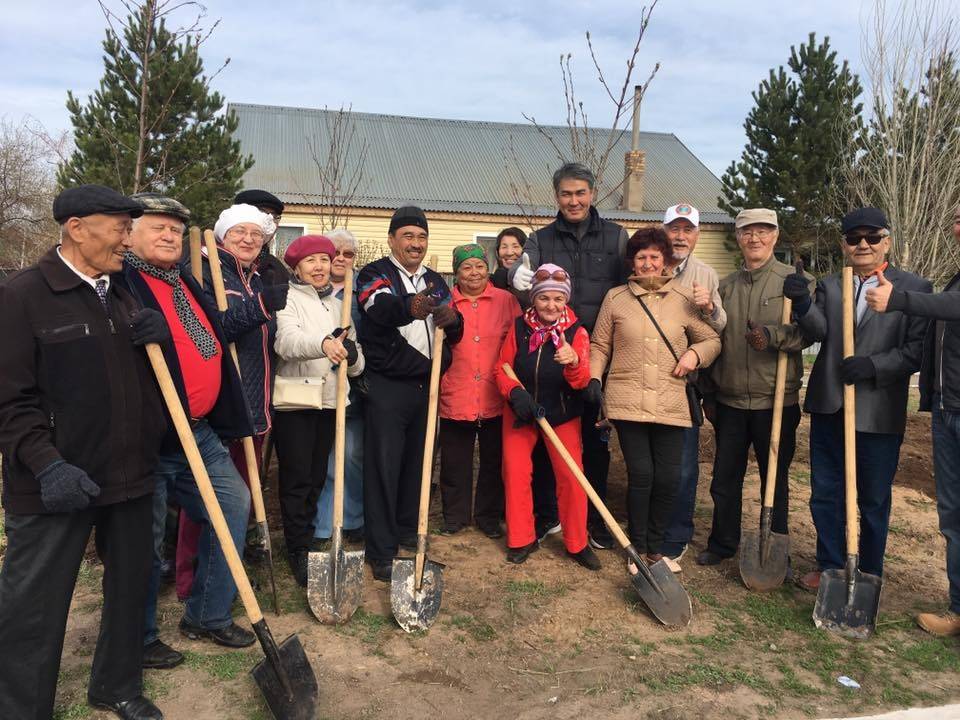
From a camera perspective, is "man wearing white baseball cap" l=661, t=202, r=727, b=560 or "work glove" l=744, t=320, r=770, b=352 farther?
"man wearing white baseball cap" l=661, t=202, r=727, b=560

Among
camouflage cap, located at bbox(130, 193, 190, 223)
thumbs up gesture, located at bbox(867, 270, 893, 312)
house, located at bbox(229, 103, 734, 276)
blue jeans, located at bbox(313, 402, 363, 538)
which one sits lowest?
blue jeans, located at bbox(313, 402, 363, 538)

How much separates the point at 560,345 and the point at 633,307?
0.54 metres

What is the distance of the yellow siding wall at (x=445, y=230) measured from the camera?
17672 millimetres

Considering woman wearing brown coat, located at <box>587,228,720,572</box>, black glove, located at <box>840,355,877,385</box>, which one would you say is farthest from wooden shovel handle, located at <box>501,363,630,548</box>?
black glove, located at <box>840,355,877,385</box>

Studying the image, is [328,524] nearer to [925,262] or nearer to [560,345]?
[560,345]

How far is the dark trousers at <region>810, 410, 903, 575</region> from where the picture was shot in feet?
13.5

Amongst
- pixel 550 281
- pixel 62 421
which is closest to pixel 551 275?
pixel 550 281

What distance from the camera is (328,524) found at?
4707 millimetres

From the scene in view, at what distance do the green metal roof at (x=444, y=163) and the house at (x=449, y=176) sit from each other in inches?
1.2

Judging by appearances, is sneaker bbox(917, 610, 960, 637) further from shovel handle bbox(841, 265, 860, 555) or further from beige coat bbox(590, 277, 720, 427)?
beige coat bbox(590, 277, 720, 427)

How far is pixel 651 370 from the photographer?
435 centimetres

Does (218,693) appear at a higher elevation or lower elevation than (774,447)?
lower

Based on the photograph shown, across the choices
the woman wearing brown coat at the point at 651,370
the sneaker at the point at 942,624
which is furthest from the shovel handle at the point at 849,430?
the woman wearing brown coat at the point at 651,370

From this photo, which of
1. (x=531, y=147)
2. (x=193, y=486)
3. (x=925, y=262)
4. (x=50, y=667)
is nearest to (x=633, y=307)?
(x=193, y=486)
